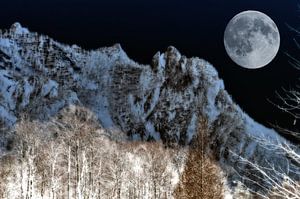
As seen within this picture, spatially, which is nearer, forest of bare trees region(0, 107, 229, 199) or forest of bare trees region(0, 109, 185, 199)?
forest of bare trees region(0, 107, 229, 199)

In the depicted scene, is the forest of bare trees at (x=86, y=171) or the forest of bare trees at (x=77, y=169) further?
the forest of bare trees at (x=77, y=169)

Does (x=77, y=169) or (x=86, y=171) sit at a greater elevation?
(x=86, y=171)

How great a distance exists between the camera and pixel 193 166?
1967 cm

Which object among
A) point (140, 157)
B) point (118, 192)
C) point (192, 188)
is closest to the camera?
point (192, 188)

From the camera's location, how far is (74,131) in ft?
136

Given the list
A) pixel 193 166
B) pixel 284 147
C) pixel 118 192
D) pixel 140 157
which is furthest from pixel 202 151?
pixel 140 157

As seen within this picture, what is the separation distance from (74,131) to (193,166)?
2363 centimetres

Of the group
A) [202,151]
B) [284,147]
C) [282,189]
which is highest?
[202,151]

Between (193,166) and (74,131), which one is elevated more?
(74,131)

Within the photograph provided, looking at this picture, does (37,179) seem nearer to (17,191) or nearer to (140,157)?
(17,191)

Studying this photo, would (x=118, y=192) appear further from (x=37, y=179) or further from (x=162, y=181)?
(x=37, y=179)

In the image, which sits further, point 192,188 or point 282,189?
point 192,188

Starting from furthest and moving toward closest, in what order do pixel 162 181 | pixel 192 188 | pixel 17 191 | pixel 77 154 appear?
pixel 162 181
pixel 17 191
pixel 77 154
pixel 192 188

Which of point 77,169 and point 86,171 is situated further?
point 86,171
